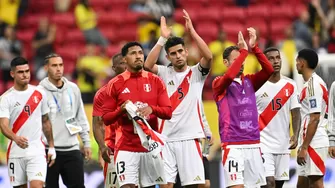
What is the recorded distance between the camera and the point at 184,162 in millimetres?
15375

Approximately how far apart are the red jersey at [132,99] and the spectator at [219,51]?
972 cm

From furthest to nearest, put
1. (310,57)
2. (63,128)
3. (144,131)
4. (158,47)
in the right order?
(63,128) < (310,57) < (158,47) < (144,131)

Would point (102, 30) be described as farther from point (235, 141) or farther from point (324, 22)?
point (235, 141)

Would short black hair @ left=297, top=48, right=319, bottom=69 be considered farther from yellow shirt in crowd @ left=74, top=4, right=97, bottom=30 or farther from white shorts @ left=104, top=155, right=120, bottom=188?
yellow shirt in crowd @ left=74, top=4, right=97, bottom=30

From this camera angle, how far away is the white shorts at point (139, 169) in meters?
14.4

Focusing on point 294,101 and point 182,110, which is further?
point 294,101

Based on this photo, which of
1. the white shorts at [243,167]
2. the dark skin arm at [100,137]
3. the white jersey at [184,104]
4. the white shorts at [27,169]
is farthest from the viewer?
the white shorts at [27,169]

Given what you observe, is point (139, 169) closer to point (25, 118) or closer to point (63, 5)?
point (25, 118)

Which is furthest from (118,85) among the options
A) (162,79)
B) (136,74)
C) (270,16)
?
(270,16)

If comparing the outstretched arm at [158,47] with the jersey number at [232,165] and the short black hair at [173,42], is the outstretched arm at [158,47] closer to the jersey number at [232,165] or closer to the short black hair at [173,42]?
the short black hair at [173,42]

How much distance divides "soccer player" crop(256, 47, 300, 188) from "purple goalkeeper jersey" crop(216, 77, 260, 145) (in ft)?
4.20

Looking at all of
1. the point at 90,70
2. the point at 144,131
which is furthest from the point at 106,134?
the point at 90,70

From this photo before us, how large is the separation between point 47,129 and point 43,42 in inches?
369

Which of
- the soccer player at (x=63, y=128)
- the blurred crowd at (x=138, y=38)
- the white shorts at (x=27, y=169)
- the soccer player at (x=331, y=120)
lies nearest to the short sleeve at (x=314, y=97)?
the soccer player at (x=331, y=120)
